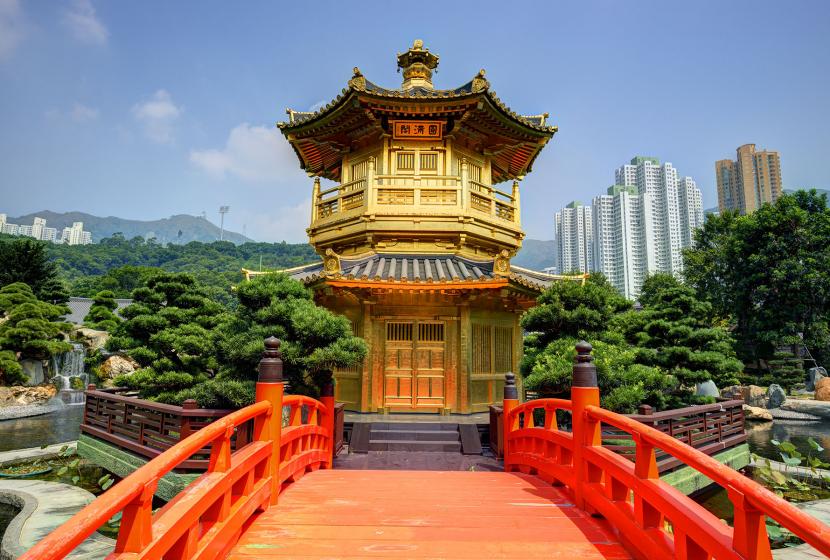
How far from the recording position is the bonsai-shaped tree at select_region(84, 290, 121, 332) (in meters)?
32.4

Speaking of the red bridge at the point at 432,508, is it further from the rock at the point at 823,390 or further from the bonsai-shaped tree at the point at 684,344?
the rock at the point at 823,390

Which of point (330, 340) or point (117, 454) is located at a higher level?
point (330, 340)

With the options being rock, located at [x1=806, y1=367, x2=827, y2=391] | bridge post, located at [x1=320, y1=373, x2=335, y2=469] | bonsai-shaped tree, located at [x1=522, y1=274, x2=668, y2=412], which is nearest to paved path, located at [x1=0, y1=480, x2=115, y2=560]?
bridge post, located at [x1=320, y1=373, x2=335, y2=469]

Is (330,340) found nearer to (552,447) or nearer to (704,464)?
(552,447)

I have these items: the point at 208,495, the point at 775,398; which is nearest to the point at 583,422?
the point at 208,495

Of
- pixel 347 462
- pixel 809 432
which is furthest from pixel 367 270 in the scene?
pixel 809 432

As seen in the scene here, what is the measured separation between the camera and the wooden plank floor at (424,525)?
3.46 meters

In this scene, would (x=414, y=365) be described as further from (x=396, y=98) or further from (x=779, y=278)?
(x=779, y=278)

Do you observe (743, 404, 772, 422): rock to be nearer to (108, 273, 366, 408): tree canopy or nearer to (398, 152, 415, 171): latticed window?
(398, 152, 415, 171): latticed window

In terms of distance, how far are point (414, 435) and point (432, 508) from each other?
228 inches

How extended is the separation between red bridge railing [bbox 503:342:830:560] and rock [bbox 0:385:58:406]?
82.8ft

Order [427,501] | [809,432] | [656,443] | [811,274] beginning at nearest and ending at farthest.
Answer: [656,443] < [427,501] < [809,432] < [811,274]

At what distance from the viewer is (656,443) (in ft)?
10.6

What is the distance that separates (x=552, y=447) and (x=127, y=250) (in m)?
133
